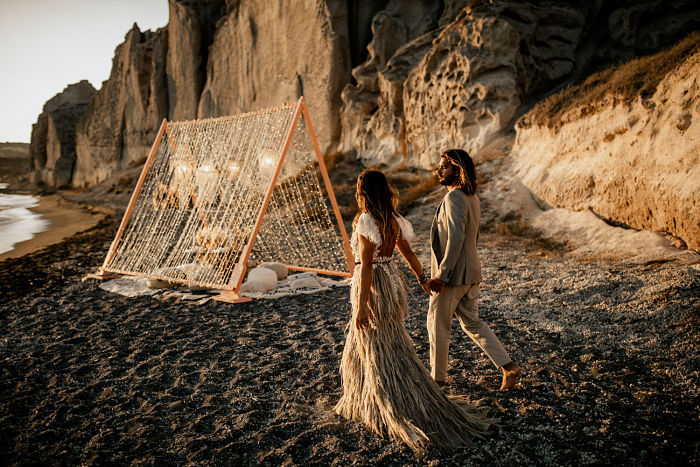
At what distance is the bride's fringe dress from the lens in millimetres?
2123

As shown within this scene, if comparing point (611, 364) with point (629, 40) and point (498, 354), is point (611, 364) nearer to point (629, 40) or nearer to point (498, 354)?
point (498, 354)

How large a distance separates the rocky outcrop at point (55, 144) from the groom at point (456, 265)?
4456 centimetres

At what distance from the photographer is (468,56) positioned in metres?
10.1

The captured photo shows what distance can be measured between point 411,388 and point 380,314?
42cm

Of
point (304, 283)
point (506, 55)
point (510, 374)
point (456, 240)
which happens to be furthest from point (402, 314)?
point (506, 55)

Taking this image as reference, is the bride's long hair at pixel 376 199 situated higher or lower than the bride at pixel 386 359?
higher

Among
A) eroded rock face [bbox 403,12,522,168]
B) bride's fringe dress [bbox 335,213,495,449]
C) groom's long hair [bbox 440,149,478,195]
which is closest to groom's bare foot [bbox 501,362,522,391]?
bride's fringe dress [bbox 335,213,495,449]

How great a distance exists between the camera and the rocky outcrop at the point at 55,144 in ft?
125

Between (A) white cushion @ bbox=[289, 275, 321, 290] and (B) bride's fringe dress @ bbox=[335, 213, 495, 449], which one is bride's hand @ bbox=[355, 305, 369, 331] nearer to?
(B) bride's fringe dress @ bbox=[335, 213, 495, 449]

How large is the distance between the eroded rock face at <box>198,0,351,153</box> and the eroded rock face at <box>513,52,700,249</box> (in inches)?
396

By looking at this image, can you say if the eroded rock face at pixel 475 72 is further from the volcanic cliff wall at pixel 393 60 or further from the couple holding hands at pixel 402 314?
the couple holding hands at pixel 402 314

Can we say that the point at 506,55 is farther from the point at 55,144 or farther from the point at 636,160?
the point at 55,144

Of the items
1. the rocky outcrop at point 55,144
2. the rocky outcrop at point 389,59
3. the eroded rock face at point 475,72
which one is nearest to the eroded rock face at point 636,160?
the eroded rock face at point 475,72

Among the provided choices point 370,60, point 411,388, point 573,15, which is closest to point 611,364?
point 411,388
